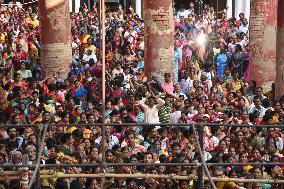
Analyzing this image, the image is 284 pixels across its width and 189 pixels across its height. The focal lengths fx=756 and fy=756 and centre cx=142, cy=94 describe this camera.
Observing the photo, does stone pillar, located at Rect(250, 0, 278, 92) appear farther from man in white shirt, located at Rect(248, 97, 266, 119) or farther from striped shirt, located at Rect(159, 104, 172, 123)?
striped shirt, located at Rect(159, 104, 172, 123)

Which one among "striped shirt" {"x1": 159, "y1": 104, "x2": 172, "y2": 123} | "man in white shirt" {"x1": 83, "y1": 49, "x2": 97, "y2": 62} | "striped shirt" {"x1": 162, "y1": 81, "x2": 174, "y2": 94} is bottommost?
"striped shirt" {"x1": 159, "y1": 104, "x2": 172, "y2": 123}

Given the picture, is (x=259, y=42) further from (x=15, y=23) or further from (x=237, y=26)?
(x=15, y=23)

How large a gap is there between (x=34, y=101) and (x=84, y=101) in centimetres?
95

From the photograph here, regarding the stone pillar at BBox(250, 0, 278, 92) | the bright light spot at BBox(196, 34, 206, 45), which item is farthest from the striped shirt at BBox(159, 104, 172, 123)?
the bright light spot at BBox(196, 34, 206, 45)

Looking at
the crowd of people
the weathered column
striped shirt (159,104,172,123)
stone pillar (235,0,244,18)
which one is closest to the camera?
the crowd of people

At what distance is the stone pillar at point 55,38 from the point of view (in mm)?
16297

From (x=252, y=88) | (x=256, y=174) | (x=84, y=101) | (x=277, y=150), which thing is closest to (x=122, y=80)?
(x=84, y=101)

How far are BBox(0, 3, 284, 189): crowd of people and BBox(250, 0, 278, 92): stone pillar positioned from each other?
0.55 meters

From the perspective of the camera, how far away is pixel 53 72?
16484mm

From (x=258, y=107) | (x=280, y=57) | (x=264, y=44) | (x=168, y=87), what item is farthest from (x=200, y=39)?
(x=258, y=107)

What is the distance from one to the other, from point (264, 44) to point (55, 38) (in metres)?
4.75

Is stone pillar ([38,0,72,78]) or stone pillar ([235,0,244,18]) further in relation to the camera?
stone pillar ([235,0,244,18])

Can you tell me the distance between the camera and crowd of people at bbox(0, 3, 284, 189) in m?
10.4

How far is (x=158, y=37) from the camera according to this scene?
54.0ft
